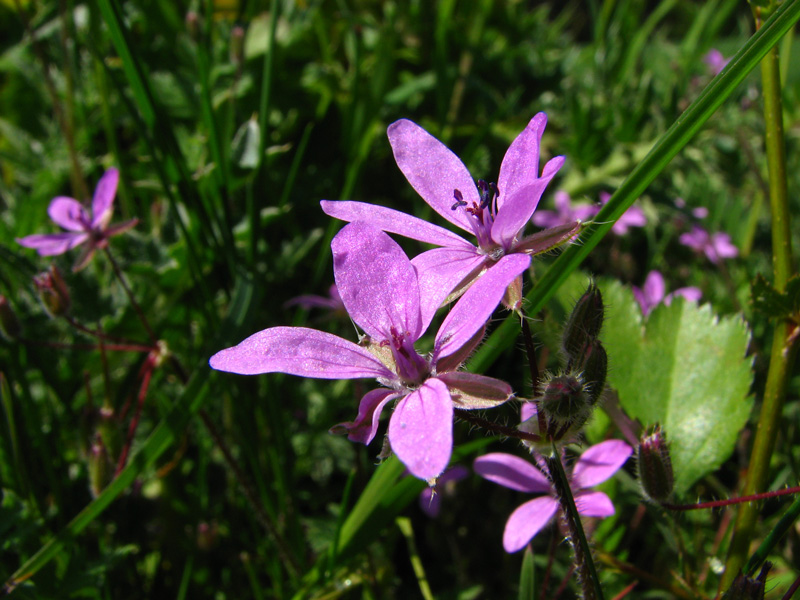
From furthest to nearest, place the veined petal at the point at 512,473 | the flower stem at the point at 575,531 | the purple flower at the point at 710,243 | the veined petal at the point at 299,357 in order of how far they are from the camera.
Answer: the purple flower at the point at 710,243
the veined petal at the point at 512,473
the flower stem at the point at 575,531
the veined petal at the point at 299,357

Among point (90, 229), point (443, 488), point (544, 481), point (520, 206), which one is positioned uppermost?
point (520, 206)

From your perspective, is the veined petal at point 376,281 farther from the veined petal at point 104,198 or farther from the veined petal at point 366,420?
the veined petal at point 104,198

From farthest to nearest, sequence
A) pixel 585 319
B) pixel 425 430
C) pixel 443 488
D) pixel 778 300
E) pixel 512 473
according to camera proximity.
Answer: pixel 443 488, pixel 512 473, pixel 778 300, pixel 585 319, pixel 425 430

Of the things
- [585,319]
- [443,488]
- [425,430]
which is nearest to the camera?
[425,430]

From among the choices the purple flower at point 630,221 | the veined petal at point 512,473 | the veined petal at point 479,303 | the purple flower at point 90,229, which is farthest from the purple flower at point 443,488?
the purple flower at point 630,221

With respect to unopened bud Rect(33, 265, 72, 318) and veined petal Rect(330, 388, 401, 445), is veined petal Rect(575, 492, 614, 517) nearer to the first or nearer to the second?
veined petal Rect(330, 388, 401, 445)

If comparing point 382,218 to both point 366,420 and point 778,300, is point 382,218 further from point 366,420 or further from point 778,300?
point 778,300

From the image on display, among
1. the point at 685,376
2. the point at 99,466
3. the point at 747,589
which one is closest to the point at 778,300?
the point at 685,376
